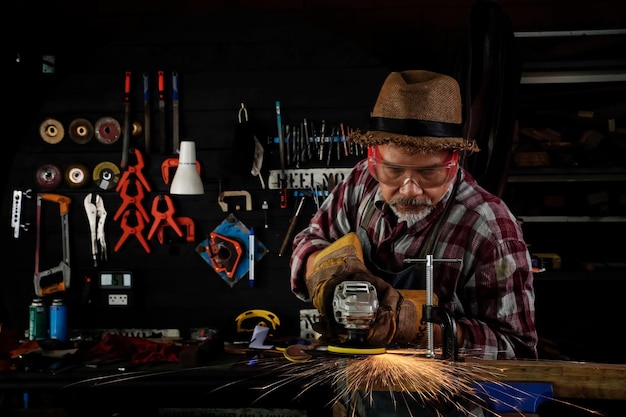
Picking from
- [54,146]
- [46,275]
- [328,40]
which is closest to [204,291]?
[46,275]

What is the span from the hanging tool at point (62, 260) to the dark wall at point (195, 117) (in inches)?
1.8

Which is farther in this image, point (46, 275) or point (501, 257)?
point (46, 275)

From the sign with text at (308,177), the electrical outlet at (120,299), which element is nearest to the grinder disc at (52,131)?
the electrical outlet at (120,299)

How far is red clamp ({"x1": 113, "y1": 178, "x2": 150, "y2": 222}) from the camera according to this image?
11.8 ft

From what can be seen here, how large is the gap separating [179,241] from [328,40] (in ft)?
4.80

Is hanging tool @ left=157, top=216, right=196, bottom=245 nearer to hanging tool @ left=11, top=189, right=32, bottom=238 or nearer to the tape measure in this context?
the tape measure

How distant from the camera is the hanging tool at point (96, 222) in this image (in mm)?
3611

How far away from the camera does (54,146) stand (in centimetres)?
365

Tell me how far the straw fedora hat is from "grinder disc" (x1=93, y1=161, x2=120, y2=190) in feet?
7.70

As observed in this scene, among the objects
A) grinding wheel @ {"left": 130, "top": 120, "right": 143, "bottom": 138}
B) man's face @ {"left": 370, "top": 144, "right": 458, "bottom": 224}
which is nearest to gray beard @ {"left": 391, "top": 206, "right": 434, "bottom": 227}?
man's face @ {"left": 370, "top": 144, "right": 458, "bottom": 224}

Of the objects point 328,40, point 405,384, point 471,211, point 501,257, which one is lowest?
point 405,384

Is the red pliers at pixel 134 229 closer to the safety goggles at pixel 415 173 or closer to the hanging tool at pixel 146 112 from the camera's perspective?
the hanging tool at pixel 146 112

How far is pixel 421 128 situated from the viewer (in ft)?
5.32

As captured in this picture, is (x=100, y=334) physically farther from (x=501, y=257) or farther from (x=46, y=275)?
(x=501, y=257)
